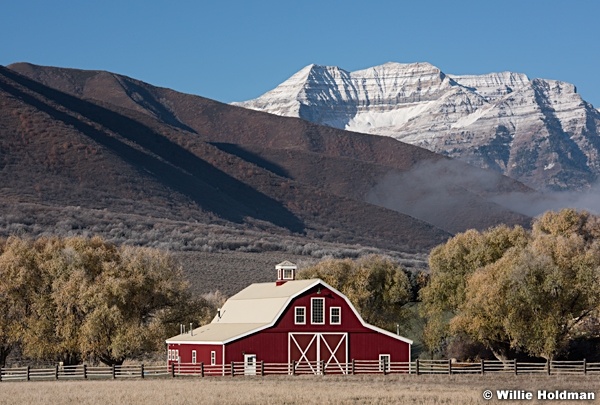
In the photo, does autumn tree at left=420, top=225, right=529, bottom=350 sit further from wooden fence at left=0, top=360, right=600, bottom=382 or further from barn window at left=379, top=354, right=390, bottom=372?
wooden fence at left=0, top=360, right=600, bottom=382

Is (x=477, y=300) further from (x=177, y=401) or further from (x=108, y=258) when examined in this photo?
(x=177, y=401)

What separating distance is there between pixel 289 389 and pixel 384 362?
13.8 meters

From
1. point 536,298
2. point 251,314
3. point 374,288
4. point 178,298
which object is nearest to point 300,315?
point 251,314

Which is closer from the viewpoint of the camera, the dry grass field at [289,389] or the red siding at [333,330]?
the dry grass field at [289,389]

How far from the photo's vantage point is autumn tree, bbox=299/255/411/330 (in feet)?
257

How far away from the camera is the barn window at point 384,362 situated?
5926cm

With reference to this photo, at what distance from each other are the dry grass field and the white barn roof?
21.8ft

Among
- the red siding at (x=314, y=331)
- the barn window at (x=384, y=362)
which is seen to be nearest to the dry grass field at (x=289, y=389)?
the barn window at (x=384, y=362)

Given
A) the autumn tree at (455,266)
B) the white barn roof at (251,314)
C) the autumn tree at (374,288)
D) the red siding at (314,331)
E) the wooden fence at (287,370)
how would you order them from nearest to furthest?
the wooden fence at (287,370) → the red siding at (314,331) → the white barn roof at (251,314) → the autumn tree at (455,266) → the autumn tree at (374,288)

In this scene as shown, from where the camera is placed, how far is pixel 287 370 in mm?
59938

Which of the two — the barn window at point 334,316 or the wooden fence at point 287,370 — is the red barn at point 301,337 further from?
the wooden fence at point 287,370

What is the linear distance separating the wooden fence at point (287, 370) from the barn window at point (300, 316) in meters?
2.25

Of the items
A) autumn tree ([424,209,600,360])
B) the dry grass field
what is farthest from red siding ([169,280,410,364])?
the dry grass field

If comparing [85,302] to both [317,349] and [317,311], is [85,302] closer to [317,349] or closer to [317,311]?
[317,311]
